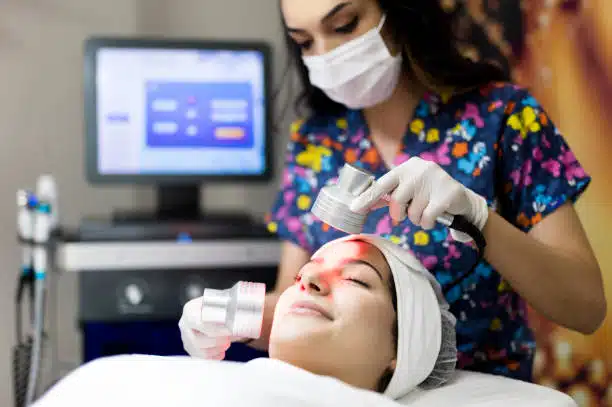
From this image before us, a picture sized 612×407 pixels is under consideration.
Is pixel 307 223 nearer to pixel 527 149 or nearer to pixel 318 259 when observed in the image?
pixel 318 259

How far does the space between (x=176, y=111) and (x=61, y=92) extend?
0.44m

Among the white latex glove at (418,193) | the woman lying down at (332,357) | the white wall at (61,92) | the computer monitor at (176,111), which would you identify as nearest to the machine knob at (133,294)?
the computer monitor at (176,111)

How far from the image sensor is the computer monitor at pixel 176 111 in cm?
203

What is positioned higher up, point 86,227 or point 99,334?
point 86,227

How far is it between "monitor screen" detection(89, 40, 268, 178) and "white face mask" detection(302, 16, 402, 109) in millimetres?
667

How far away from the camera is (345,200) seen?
106 centimetres

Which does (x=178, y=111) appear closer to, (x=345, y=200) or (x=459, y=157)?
(x=459, y=157)

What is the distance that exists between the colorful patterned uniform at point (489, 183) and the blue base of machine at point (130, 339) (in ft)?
2.06

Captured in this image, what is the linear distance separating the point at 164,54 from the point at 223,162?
326 millimetres

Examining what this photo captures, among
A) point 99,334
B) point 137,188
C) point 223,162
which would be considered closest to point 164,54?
point 223,162

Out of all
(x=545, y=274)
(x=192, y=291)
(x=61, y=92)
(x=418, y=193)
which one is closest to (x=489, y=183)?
(x=545, y=274)

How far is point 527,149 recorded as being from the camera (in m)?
1.32

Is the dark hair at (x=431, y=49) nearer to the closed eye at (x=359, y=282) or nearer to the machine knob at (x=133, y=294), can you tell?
the closed eye at (x=359, y=282)

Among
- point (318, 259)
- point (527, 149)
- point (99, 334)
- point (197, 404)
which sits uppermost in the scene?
point (527, 149)
